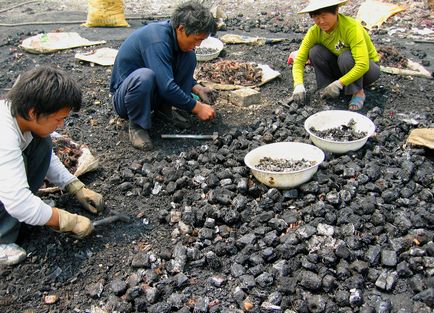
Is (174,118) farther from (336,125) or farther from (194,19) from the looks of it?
(336,125)

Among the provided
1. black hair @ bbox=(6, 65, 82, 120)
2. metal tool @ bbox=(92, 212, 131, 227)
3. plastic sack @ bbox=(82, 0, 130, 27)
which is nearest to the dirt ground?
metal tool @ bbox=(92, 212, 131, 227)

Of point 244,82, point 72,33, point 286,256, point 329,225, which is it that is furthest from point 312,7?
point 72,33

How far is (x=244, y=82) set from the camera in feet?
18.1

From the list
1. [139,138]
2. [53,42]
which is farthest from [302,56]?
[53,42]

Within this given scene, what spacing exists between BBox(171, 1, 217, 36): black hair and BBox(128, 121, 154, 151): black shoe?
3.39 feet

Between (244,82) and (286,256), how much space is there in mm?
→ 3079

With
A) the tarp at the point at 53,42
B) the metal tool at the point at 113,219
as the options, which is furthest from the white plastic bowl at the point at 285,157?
the tarp at the point at 53,42

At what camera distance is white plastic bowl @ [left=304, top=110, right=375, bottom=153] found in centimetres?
386

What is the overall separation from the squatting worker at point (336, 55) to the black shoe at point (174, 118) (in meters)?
1.26

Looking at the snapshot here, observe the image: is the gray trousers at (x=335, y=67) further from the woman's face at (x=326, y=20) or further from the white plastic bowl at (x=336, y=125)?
the white plastic bowl at (x=336, y=125)

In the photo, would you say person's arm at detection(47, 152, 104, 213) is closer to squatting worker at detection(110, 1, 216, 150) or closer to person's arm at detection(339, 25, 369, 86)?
squatting worker at detection(110, 1, 216, 150)

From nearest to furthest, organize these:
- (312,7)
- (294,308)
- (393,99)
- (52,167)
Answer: (294,308) < (52,167) < (312,7) < (393,99)

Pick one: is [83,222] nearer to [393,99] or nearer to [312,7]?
[312,7]

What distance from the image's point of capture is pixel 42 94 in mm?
2605
